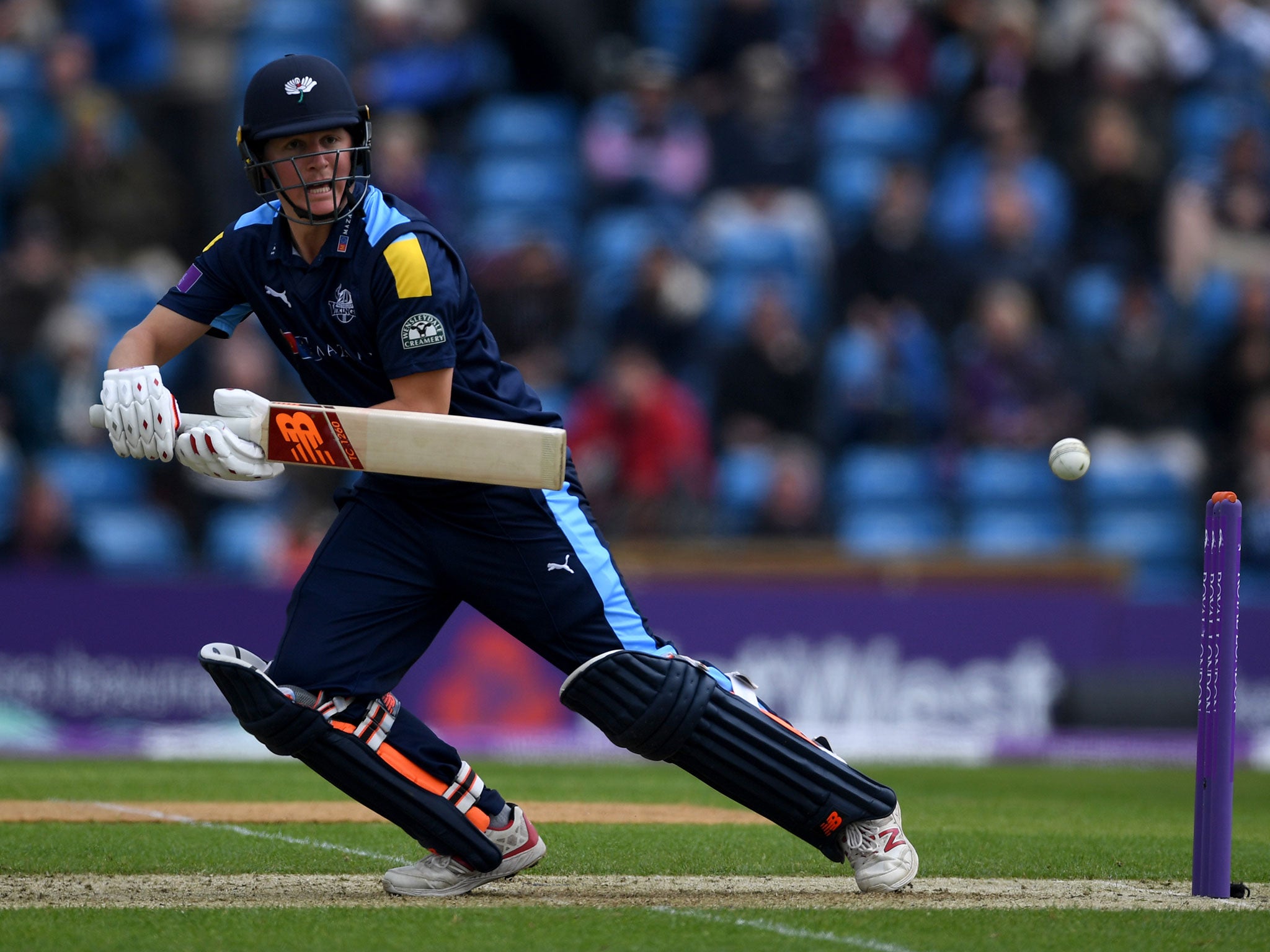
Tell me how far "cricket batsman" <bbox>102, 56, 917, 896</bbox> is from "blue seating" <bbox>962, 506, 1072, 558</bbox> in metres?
6.71

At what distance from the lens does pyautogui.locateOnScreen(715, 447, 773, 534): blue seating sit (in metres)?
10.5

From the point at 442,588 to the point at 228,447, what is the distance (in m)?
0.61

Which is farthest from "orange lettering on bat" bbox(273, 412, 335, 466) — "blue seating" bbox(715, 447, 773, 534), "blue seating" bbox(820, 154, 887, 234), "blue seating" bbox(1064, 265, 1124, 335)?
"blue seating" bbox(820, 154, 887, 234)

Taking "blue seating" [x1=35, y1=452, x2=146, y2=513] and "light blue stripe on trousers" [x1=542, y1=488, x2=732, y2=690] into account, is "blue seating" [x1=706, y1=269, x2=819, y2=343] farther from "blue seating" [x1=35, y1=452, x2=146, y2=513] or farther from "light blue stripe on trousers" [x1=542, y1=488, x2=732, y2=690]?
"light blue stripe on trousers" [x1=542, y1=488, x2=732, y2=690]

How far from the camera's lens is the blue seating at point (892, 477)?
10547 millimetres

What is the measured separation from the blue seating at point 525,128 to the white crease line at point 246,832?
742 cm

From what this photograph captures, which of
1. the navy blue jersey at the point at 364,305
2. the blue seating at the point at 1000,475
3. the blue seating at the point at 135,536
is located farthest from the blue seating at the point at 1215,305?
the navy blue jersey at the point at 364,305

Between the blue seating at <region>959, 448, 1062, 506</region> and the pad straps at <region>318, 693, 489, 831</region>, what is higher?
the blue seating at <region>959, 448, 1062, 506</region>

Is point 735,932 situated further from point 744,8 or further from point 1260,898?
point 744,8

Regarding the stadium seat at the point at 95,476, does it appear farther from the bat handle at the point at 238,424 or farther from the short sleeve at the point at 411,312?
the short sleeve at the point at 411,312

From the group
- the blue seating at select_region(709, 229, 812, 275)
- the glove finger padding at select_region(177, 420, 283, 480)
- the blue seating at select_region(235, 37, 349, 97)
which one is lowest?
the glove finger padding at select_region(177, 420, 283, 480)

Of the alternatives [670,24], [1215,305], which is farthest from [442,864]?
[670,24]

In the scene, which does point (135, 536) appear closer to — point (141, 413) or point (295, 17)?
point (295, 17)

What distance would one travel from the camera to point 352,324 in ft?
12.8
